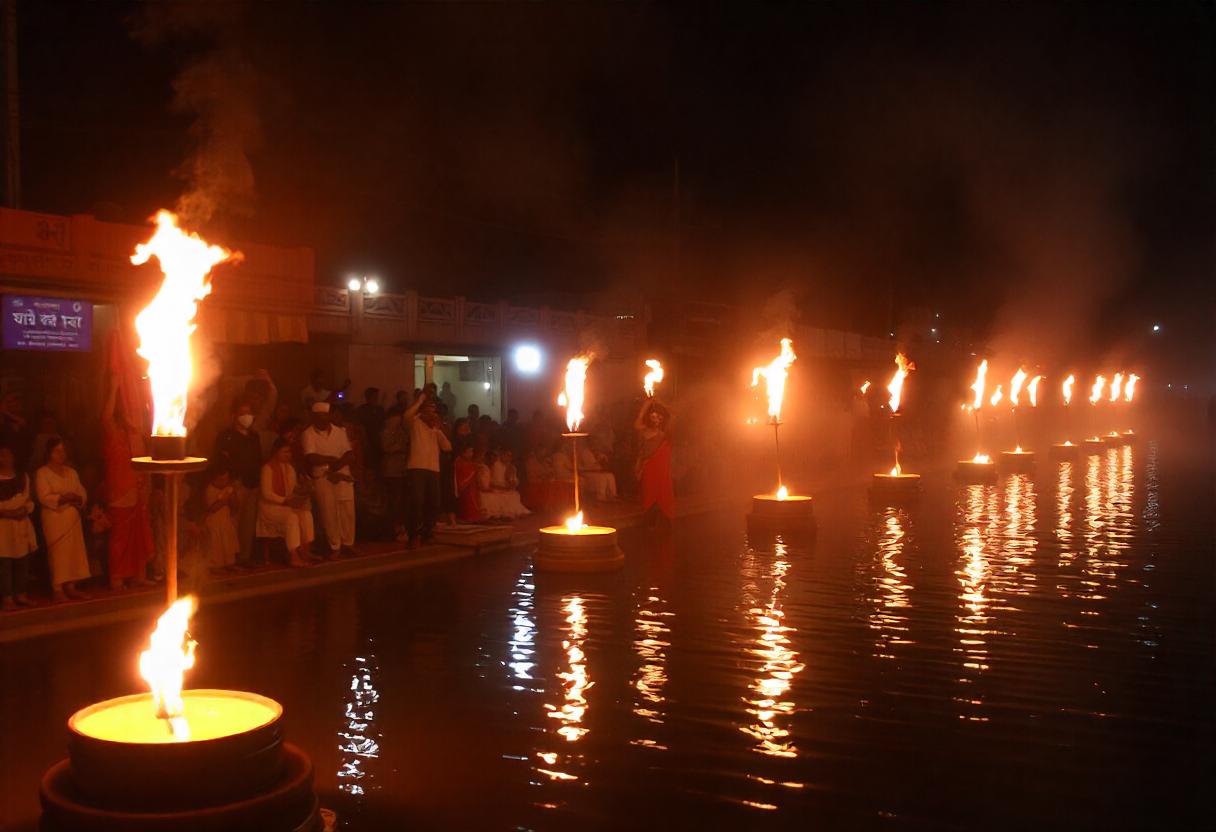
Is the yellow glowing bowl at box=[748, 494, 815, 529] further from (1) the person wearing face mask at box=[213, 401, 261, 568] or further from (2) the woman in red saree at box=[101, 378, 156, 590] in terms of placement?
(2) the woman in red saree at box=[101, 378, 156, 590]

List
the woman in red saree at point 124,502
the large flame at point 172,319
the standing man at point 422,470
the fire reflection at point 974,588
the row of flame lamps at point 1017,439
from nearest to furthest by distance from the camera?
the large flame at point 172,319 → the fire reflection at point 974,588 → the woman in red saree at point 124,502 → the standing man at point 422,470 → the row of flame lamps at point 1017,439

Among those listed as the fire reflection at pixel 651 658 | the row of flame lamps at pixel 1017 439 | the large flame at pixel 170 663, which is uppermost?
the row of flame lamps at pixel 1017 439

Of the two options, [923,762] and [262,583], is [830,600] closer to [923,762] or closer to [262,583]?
[923,762]

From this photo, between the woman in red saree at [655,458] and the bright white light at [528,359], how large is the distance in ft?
30.2

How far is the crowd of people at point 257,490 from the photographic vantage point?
31.2 feet

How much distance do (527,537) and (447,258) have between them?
754 inches

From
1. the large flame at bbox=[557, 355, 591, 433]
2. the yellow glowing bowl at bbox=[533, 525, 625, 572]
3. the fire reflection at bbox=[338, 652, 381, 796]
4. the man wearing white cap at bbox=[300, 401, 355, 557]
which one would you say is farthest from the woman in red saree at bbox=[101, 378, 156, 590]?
the large flame at bbox=[557, 355, 591, 433]

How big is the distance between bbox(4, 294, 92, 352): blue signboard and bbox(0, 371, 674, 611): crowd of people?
6.21 feet

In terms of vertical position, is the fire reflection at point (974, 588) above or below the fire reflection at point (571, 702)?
above

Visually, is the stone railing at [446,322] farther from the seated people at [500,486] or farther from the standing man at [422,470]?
the standing man at [422,470]

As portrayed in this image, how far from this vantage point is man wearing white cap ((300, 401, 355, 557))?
1191 cm

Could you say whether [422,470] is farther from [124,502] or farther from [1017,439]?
[1017,439]

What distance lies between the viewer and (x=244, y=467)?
37.2ft

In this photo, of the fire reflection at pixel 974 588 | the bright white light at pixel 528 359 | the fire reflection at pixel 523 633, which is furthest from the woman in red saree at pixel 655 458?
the bright white light at pixel 528 359
